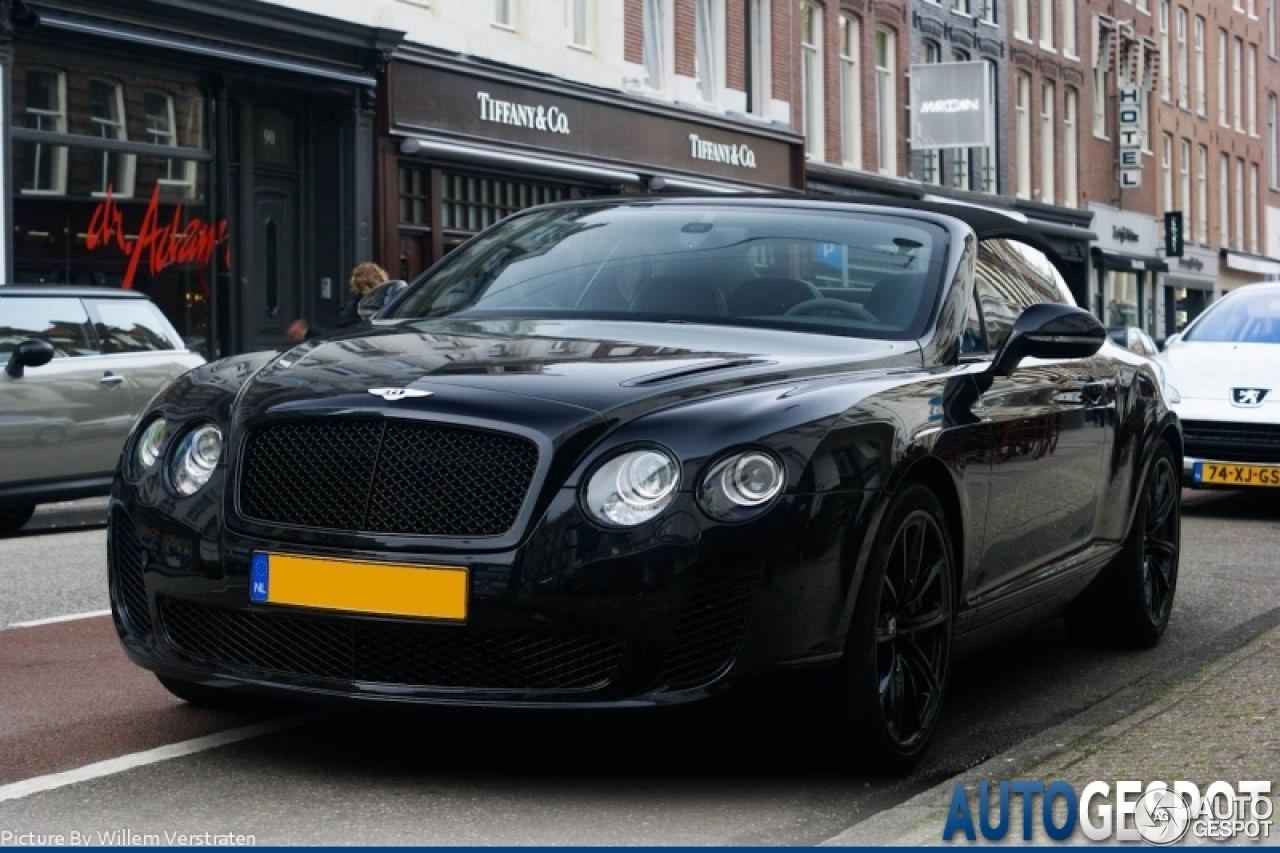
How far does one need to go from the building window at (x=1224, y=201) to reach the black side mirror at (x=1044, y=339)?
59691mm

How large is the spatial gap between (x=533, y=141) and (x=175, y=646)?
2158 centimetres

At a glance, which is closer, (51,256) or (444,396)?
(444,396)

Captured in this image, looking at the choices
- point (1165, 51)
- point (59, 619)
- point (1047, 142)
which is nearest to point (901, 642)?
point (59, 619)

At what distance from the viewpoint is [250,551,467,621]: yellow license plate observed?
16.0ft

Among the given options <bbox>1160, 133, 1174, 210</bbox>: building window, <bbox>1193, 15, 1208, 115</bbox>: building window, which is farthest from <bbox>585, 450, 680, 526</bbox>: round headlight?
<bbox>1193, 15, 1208, 115</bbox>: building window

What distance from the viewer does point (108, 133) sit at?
2019cm

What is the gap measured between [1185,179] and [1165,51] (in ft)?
12.7

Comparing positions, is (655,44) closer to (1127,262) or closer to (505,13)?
(505,13)

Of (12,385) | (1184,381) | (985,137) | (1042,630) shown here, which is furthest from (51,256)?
(985,137)

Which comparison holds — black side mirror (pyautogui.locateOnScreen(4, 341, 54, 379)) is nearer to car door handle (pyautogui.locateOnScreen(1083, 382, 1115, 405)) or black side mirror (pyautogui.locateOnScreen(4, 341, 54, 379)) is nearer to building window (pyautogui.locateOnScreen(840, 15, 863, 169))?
car door handle (pyautogui.locateOnScreen(1083, 382, 1115, 405))

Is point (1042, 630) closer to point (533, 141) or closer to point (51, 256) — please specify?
point (51, 256)

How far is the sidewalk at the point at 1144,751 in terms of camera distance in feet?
15.2

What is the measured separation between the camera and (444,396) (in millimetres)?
5043

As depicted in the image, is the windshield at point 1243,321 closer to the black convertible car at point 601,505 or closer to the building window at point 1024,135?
the black convertible car at point 601,505
